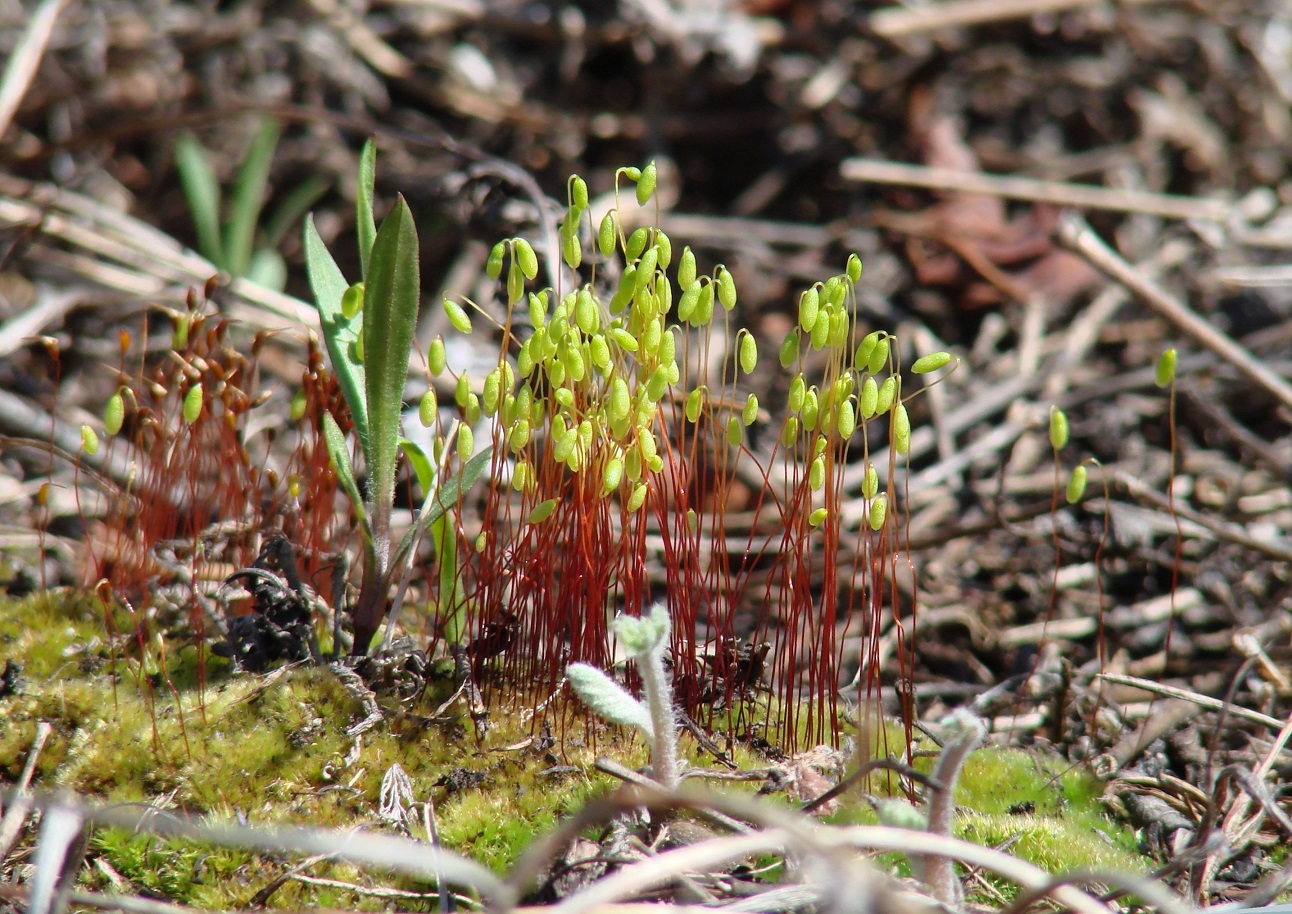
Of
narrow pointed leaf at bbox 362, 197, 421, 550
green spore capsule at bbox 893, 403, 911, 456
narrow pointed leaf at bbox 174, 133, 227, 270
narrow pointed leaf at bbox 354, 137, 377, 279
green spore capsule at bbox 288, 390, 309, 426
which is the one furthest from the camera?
narrow pointed leaf at bbox 174, 133, 227, 270

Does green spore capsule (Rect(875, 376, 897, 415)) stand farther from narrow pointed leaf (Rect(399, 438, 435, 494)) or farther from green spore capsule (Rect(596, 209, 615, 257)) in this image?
narrow pointed leaf (Rect(399, 438, 435, 494))

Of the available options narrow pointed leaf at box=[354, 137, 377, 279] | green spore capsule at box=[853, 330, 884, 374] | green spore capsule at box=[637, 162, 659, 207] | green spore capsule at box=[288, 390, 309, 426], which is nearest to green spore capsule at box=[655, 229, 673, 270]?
green spore capsule at box=[637, 162, 659, 207]

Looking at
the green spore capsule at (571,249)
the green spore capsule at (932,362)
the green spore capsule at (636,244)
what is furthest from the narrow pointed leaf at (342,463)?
the green spore capsule at (932,362)

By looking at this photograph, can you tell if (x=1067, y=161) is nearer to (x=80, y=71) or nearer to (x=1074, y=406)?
(x=1074, y=406)

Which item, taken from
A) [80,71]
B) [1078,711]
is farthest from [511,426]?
[80,71]

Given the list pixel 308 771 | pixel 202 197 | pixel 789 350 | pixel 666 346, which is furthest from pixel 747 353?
pixel 202 197

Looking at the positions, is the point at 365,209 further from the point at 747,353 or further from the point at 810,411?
the point at 810,411
